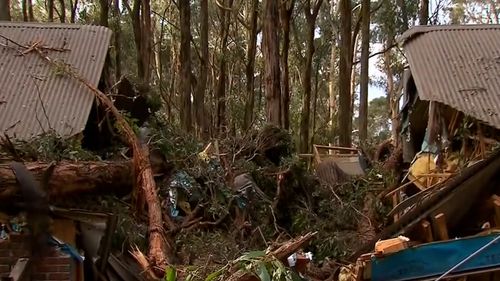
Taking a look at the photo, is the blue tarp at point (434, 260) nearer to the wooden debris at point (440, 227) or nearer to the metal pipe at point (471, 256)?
the metal pipe at point (471, 256)

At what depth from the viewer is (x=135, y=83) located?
13703 millimetres

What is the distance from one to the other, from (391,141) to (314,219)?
820 centimetres

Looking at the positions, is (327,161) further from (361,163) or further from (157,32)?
(157,32)

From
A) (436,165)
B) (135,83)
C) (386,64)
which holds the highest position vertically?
(386,64)

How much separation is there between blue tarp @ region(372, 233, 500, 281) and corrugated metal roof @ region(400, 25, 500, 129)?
4.34m

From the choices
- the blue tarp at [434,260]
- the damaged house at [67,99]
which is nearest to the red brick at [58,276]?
the damaged house at [67,99]

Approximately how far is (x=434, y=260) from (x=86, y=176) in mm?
3791

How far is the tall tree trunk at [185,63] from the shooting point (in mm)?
22844

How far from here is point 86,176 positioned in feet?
24.3

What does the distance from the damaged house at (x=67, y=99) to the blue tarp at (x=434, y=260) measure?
2669mm

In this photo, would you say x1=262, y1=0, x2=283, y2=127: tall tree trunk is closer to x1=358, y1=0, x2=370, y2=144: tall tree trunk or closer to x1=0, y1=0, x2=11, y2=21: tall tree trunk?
x1=358, y1=0, x2=370, y2=144: tall tree trunk

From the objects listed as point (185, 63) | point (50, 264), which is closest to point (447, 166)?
point (50, 264)

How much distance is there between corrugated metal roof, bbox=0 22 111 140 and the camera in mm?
10578

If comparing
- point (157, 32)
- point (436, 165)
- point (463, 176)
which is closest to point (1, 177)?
point (463, 176)
